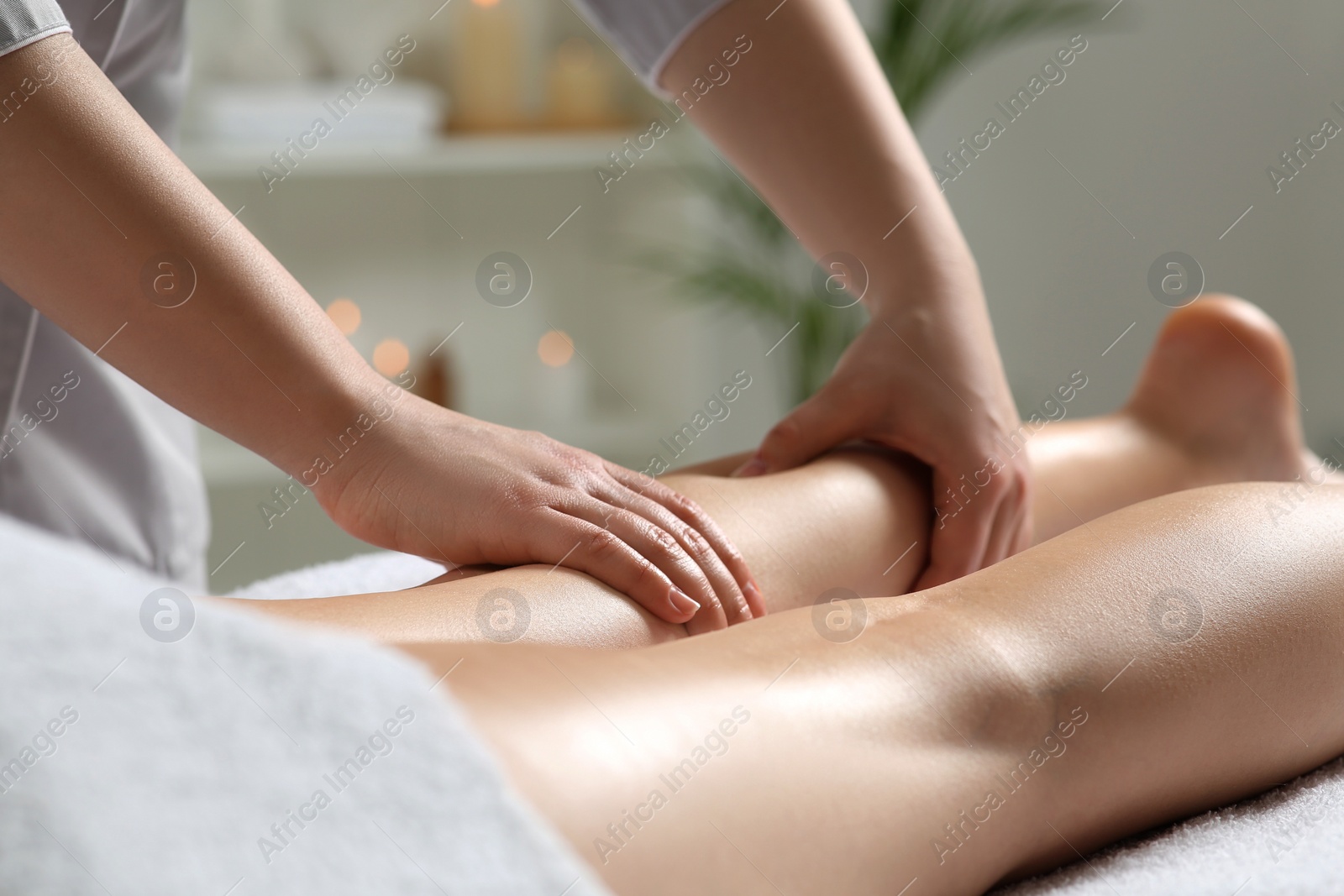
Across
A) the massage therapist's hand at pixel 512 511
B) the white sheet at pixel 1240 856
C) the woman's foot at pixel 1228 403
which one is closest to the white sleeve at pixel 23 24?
the massage therapist's hand at pixel 512 511

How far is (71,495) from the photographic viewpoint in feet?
2.86

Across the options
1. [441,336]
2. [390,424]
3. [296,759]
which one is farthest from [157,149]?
[441,336]

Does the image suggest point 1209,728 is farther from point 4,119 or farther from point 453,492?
point 4,119

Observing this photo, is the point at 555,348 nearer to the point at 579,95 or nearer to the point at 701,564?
the point at 579,95

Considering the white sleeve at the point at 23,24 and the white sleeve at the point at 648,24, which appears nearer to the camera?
the white sleeve at the point at 23,24

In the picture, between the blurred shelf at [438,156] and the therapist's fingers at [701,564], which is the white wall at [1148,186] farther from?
the therapist's fingers at [701,564]

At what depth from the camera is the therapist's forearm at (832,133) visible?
907 mm

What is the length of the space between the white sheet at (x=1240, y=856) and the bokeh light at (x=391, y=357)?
80.0 inches

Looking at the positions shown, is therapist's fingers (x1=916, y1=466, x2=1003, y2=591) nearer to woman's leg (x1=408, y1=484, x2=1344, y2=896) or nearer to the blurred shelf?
woman's leg (x1=408, y1=484, x2=1344, y2=896)

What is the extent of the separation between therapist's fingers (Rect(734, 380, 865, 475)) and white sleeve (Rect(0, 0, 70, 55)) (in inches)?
20.6

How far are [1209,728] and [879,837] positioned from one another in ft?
0.66

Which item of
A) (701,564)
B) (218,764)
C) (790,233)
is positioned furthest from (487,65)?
(218,764)

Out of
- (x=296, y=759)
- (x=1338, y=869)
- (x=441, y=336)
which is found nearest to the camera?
(x=296, y=759)

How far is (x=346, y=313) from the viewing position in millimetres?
2412
